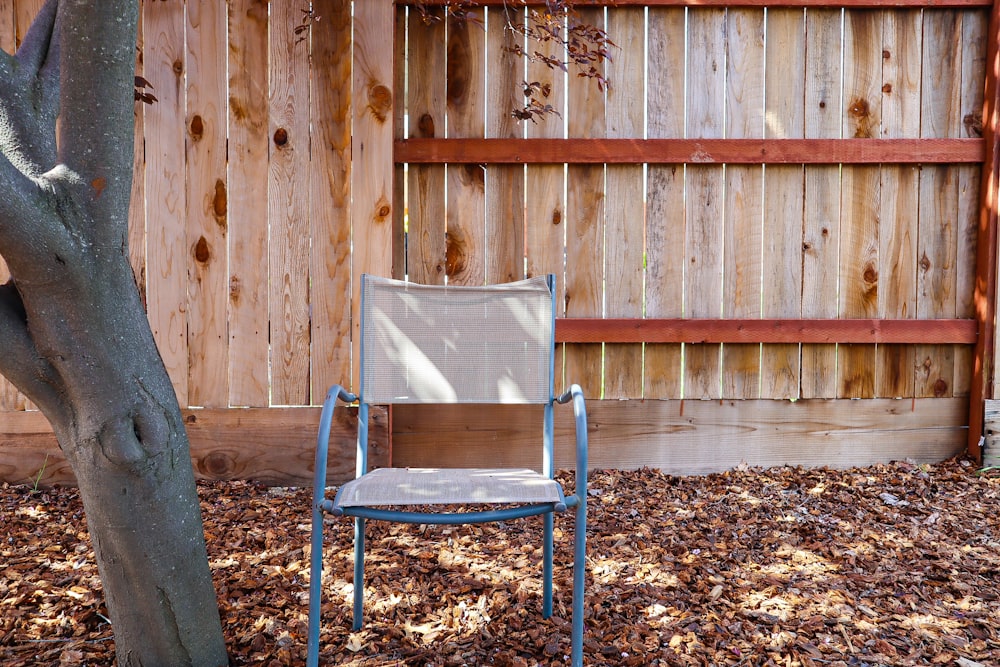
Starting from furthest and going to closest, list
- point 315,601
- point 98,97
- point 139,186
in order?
point 139,186 → point 315,601 → point 98,97

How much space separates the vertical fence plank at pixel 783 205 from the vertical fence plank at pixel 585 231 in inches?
27.1

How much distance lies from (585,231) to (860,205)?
1.15m

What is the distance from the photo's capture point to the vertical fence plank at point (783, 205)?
9.16ft

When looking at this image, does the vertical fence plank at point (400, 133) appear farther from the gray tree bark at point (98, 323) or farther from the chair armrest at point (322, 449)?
the gray tree bark at point (98, 323)

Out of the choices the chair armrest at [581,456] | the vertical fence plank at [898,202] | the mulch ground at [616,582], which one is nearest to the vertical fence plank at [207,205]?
the mulch ground at [616,582]

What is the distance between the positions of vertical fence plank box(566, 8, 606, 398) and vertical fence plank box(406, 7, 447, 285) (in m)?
0.53

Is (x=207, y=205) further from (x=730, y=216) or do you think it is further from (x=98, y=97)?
(x=730, y=216)

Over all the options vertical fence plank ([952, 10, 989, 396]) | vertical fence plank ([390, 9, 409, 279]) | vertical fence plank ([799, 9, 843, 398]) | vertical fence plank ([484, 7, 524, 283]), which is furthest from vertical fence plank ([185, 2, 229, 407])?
vertical fence plank ([952, 10, 989, 396])

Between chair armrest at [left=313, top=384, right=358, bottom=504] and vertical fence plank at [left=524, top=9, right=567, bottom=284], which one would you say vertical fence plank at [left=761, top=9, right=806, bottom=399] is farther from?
chair armrest at [left=313, top=384, right=358, bottom=504]

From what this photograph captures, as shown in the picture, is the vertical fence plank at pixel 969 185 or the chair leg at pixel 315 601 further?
the vertical fence plank at pixel 969 185

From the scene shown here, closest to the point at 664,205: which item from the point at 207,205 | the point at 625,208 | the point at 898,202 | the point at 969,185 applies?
the point at 625,208

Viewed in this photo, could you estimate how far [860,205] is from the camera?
2.82 m

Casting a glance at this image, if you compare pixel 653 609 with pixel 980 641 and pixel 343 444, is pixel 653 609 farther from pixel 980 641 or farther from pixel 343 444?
pixel 343 444

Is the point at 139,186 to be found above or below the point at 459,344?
above
